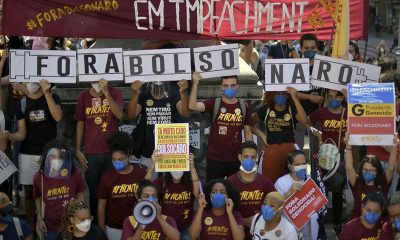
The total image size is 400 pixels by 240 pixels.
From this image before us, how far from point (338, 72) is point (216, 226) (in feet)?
7.69

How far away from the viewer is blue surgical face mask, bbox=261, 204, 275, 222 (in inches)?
289

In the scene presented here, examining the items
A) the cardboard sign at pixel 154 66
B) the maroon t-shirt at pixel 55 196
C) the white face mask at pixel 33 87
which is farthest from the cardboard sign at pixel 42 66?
the maroon t-shirt at pixel 55 196

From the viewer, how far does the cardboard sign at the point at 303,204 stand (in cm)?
751

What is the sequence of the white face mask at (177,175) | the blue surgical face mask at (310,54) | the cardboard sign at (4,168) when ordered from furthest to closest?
the blue surgical face mask at (310,54) < the cardboard sign at (4,168) < the white face mask at (177,175)

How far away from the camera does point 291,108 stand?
29.0 feet

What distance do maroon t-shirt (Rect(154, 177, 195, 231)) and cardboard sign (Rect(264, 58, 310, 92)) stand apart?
1486 mm

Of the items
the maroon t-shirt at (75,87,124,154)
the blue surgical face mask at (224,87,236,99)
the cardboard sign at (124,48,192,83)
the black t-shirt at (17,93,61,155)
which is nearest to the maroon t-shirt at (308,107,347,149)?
the blue surgical face mask at (224,87,236,99)

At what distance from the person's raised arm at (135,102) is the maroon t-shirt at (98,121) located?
4.7 inches

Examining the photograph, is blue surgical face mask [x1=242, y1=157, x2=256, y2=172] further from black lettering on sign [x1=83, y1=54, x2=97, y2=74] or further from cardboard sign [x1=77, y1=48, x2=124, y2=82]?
black lettering on sign [x1=83, y1=54, x2=97, y2=74]

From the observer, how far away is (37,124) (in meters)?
8.73

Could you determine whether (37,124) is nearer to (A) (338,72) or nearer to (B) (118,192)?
(B) (118,192)

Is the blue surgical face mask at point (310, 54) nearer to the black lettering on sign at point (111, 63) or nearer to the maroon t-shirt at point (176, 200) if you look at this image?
the black lettering on sign at point (111, 63)

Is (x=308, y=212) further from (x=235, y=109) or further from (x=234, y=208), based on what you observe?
(x=235, y=109)

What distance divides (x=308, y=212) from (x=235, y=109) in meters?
1.59
